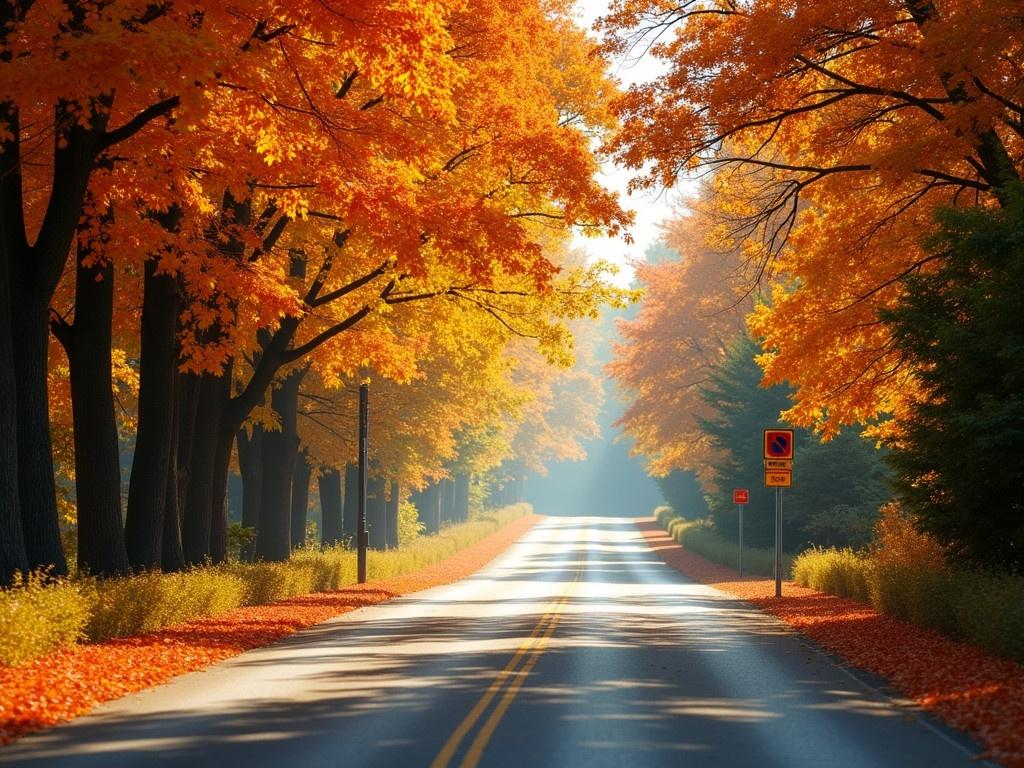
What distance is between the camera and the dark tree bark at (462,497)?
94.2 meters

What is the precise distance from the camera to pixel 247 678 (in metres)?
14.6

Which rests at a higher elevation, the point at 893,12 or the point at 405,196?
the point at 893,12

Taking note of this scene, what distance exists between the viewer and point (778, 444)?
30406 mm

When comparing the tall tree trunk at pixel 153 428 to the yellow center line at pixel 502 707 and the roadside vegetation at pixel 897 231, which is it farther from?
the roadside vegetation at pixel 897 231

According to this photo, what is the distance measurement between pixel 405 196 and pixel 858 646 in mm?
9498

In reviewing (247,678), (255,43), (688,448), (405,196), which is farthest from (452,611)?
(688,448)

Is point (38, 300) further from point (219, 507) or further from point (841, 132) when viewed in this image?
point (841, 132)

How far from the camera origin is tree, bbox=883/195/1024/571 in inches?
639

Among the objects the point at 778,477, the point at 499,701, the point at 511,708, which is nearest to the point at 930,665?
Result: the point at 499,701

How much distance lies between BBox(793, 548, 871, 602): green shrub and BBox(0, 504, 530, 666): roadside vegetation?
484 inches

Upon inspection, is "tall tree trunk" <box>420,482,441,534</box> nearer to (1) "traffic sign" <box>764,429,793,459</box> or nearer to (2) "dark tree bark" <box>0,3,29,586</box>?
(1) "traffic sign" <box>764,429,793,459</box>

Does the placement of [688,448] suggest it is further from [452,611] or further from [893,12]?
[893,12]

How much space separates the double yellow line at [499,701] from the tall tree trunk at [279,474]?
12.9 meters

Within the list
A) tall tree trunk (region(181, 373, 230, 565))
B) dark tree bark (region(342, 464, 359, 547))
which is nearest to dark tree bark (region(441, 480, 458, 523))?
dark tree bark (region(342, 464, 359, 547))
